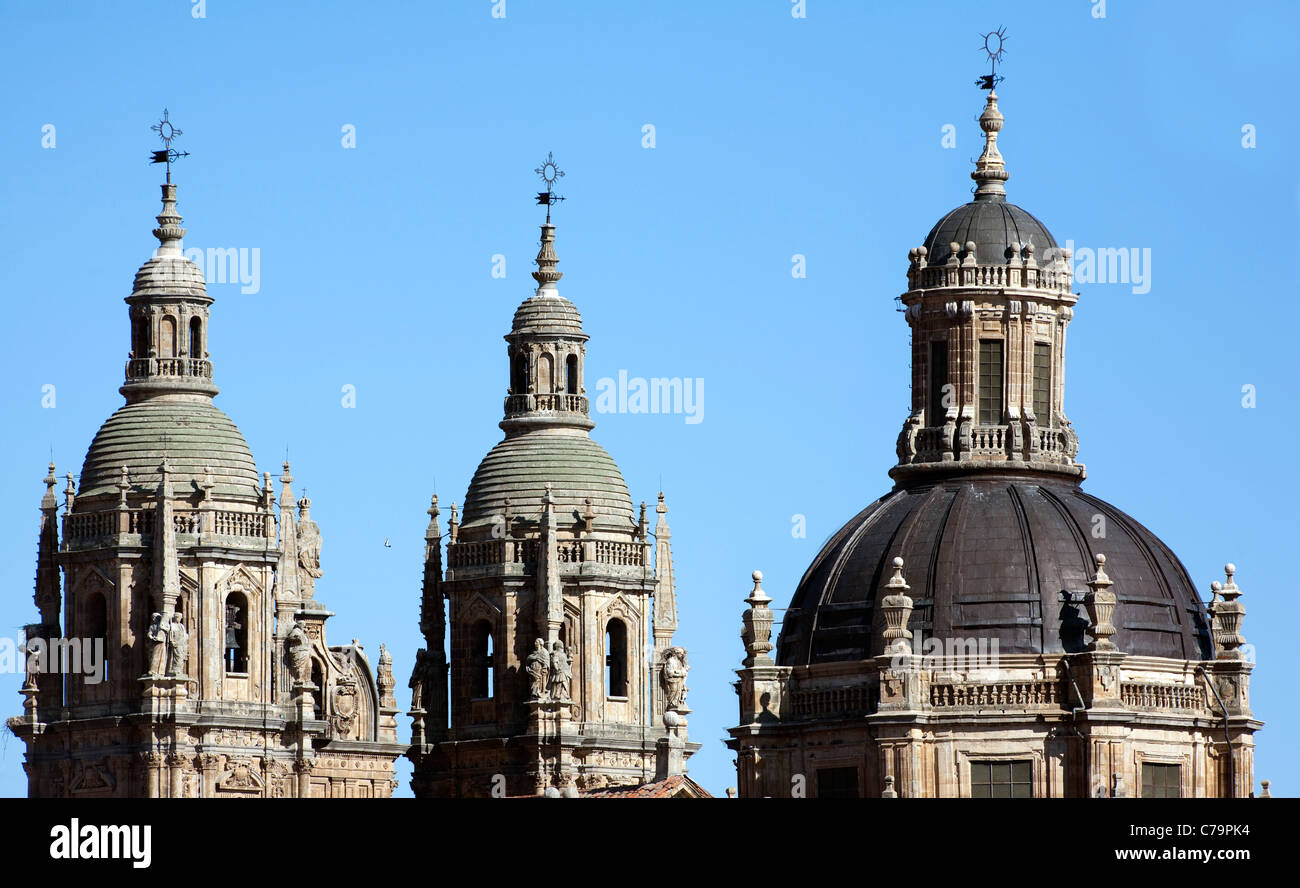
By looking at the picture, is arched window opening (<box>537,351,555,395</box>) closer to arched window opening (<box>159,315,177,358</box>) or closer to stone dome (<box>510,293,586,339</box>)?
stone dome (<box>510,293,586,339</box>)

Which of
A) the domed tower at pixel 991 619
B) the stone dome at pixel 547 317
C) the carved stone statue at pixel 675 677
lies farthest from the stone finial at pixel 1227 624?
the stone dome at pixel 547 317

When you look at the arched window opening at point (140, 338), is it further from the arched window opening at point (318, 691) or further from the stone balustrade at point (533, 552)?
the stone balustrade at point (533, 552)

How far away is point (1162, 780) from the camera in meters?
110

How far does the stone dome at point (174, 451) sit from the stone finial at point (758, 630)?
35.5 metres

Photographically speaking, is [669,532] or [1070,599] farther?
[669,532]

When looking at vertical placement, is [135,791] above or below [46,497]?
below

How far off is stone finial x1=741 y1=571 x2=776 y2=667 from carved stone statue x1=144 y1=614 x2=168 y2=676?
33748 millimetres

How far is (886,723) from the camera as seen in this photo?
110 metres

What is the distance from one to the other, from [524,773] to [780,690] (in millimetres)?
37687

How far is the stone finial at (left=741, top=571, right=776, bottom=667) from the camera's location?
113750 mm
